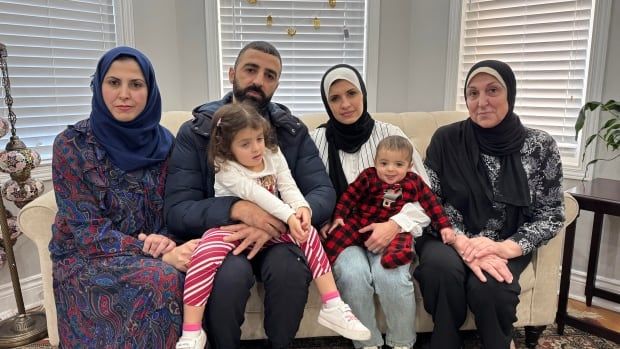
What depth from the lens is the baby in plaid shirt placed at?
169cm

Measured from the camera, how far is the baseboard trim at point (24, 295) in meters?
2.19

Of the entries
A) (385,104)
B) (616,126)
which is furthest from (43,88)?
(616,126)

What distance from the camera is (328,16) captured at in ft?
9.45

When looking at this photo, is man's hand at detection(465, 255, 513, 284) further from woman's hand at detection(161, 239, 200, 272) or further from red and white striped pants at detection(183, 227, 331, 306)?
woman's hand at detection(161, 239, 200, 272)

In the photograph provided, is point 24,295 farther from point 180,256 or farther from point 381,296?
point 381,296

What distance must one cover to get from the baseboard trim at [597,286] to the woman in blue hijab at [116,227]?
2.08 meters

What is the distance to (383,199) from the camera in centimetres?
175

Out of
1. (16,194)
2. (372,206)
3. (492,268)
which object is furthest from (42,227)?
(492,268)

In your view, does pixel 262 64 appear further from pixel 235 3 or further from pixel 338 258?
pixel 235 3

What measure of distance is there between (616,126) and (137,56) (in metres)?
2.00

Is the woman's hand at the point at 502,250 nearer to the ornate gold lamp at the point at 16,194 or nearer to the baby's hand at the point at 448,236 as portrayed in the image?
the baby's hand at the point at 448,236

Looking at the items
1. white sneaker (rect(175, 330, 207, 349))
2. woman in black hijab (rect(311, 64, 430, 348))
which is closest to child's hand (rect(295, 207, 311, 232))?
woman in black hijab (rect(311, 64, 430, 348))

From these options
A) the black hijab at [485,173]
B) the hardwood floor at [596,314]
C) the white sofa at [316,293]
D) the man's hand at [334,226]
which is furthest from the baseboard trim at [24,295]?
the hardwood floor at [596,314]

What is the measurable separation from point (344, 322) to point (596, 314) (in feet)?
5.04
